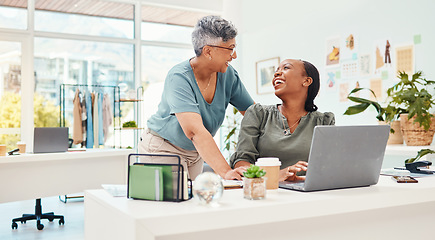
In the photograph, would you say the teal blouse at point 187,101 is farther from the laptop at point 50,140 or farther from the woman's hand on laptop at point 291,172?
the laptop at point 50,140

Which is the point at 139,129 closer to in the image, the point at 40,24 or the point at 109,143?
the point at 109,143

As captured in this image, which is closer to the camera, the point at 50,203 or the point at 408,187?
the point at 408,187

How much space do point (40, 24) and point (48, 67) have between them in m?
0.65

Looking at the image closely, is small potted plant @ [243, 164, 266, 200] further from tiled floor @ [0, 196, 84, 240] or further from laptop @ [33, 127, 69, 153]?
laptop @ [33, 127, 69, 153]

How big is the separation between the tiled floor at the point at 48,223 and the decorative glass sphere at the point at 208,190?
123 inches

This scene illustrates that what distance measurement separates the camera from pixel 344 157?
1438mm

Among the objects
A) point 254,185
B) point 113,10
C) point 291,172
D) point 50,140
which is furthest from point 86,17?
point 254,185

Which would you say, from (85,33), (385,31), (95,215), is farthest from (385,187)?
(85,33)

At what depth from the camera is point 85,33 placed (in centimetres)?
704

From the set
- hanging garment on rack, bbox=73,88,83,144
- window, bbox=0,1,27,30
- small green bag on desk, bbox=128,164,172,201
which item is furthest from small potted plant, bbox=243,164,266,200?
window, bbox=0,1,27,30

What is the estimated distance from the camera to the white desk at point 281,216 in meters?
1.11

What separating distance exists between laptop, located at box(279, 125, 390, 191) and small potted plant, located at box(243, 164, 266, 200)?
18 cm

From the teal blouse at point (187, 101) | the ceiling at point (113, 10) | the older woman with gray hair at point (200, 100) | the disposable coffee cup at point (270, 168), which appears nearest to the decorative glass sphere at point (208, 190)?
the disposable coffee cup at point (270, 168)

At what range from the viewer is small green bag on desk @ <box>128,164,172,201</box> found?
127cm
